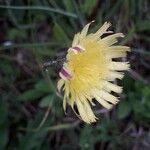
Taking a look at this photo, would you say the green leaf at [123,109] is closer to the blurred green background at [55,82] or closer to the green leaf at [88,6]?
the blurred green background at [55,82]

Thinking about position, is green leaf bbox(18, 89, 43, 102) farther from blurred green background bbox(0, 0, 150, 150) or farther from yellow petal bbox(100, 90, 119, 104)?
yellow petal bbox(100, 90, 119, 104)

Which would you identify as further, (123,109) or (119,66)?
(123,109)

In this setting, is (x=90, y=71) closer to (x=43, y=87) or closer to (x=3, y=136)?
(x=43, y=87)

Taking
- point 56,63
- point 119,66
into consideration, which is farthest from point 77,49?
point 119,66

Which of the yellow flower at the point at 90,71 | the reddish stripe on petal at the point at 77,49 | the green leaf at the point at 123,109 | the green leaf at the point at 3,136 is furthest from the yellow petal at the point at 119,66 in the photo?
the green leaf at the point at 3,136

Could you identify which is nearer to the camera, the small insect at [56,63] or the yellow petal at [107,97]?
the small insect at [56,63]

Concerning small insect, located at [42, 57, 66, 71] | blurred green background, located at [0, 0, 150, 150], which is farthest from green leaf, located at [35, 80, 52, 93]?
small insect, located at [42, 57, 66, 71]

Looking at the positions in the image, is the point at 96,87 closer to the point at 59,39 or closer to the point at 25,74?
the point at 59,39
